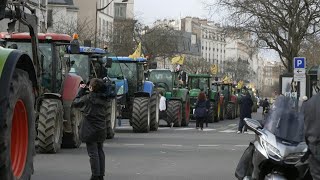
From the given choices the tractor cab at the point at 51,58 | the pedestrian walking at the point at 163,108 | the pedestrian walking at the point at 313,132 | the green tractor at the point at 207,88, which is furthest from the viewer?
the green tractor at the point at 207,88

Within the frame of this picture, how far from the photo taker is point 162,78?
31.5 meters

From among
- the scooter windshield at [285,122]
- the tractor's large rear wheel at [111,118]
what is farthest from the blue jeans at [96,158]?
the tractor's large rear wheel at [111,118]

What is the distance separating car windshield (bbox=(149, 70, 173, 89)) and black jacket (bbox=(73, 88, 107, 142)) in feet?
68.0

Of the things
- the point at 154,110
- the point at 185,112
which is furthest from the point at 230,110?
the point at 154,110

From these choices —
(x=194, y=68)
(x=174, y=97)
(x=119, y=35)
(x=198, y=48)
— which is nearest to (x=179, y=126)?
(x=174, y=97)

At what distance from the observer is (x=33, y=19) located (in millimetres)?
10188

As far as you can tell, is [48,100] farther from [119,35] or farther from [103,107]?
[119,35]

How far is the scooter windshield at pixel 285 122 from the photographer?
311 inches

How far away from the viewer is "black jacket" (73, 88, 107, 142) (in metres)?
10.3

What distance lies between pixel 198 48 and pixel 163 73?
124 m

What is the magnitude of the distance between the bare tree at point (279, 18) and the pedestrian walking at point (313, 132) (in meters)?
34.8

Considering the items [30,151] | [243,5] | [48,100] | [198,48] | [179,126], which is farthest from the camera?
[198,48]

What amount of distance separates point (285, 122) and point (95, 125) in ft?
11.4

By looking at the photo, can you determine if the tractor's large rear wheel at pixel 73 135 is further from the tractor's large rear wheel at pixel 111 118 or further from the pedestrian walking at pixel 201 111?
the pedestrian walking at pixel 201 111
